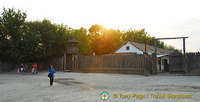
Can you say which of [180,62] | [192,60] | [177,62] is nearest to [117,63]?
[177,62]

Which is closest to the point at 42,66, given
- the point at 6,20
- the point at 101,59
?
the point at 6,20

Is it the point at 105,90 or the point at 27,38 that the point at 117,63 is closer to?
the point at 27,38

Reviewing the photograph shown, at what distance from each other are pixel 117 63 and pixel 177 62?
312 inches

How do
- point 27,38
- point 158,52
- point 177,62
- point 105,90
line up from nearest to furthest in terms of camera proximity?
point 105,90
point 177,62
point 27,38
point 158,52

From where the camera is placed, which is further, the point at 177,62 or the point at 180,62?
the point at 177,62

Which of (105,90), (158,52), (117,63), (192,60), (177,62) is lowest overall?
(105,90)

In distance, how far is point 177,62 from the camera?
24375 millimetres

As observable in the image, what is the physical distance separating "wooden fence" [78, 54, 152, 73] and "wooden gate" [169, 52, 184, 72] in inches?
103

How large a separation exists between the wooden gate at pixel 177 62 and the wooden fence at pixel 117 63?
2.61 meters

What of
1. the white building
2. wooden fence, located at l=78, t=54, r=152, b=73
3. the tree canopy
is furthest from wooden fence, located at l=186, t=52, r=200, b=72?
the tree canopy

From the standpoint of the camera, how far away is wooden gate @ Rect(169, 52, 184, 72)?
24.2m

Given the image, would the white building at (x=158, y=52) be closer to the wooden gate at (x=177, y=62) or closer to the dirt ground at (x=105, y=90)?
the wooden gate at (x=177, y=62)

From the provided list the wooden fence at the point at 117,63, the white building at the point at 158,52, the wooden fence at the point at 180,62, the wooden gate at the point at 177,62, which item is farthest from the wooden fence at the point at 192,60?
the white building at the point at 158,52

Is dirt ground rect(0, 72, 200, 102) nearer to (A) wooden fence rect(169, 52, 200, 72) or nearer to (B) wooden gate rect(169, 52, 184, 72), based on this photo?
(A) wooden fence rect(169, 52, 200, 72)
